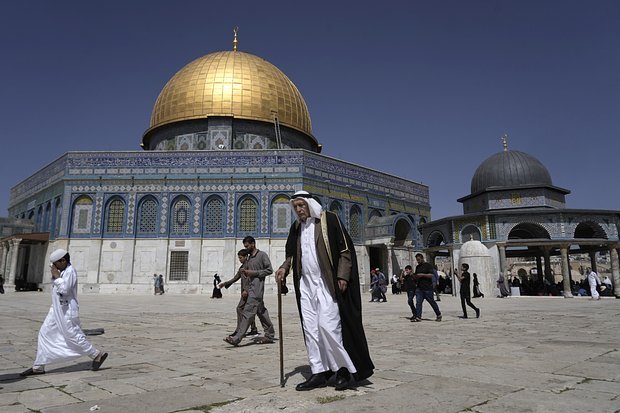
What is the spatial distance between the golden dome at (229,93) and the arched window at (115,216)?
6.63 meters

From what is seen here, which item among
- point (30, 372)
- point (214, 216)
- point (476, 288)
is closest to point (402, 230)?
point (214, 216)

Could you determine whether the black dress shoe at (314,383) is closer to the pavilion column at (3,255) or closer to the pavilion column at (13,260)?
the pavilion column at (13,260)

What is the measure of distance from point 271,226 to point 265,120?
7.45 meters

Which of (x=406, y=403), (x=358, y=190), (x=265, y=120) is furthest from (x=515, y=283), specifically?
(x=406, y=403)

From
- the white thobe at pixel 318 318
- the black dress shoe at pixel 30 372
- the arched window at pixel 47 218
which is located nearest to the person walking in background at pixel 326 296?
the white thobe at pixel 318 318

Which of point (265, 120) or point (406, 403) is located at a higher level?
point (265, 120)

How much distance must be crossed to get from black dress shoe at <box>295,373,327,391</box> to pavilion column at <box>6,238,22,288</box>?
2590cm

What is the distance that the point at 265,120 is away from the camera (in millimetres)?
27484

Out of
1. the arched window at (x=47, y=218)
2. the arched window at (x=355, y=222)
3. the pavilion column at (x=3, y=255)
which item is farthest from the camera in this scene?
the arched window at (x=355, y=222)

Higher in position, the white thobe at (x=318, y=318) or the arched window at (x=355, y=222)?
the arched window at (x=355, y=222)

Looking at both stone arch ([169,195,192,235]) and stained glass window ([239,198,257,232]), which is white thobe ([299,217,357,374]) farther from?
stone arch ([169,195,192,235])

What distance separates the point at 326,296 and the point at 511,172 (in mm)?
25159

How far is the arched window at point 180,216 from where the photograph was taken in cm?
2338

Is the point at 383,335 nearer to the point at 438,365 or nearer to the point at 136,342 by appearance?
A: the point at 438,365
